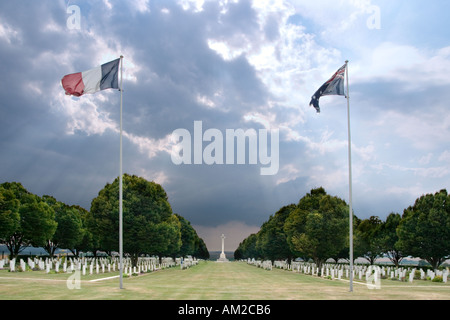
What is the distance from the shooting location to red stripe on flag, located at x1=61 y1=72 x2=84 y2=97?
85.4 ft

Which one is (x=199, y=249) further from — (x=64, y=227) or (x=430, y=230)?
(x=430, y=230)

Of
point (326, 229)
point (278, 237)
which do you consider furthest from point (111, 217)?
point (278, 237)

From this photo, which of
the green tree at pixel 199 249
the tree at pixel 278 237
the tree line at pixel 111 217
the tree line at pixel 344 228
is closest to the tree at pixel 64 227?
the tree line at pixel 111 217

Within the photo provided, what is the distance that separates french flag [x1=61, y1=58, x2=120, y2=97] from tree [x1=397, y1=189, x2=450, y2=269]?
146 ft

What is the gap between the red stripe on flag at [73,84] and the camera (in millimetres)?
26031

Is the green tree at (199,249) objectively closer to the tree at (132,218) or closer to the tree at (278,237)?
→ the tree at (278,237)

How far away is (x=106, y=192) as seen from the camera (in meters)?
54.7

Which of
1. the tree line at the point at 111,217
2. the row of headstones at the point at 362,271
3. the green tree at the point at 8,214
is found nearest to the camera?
the row of headstones at the point at 362,271

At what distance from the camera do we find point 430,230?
178 feet

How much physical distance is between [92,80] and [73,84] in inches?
45.0

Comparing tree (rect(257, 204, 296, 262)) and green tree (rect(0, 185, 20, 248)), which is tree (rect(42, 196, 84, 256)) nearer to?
green tree (rect(0, 185, 20, 248))
